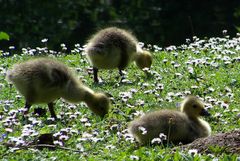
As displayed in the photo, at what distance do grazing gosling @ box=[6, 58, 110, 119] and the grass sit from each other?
211mm

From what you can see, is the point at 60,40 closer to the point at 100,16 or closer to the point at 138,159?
the point at 100,16

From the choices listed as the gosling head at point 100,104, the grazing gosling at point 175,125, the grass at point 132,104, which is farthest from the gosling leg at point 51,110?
the grazing gosling at point 175,125

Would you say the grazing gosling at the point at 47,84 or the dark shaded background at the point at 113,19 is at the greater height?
the grazing gosling at the point at 47,84

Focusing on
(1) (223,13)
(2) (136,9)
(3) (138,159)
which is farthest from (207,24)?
(3) (138,159)

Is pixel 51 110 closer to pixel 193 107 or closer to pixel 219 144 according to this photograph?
pixel 193 107

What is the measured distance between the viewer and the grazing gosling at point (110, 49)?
11672mm

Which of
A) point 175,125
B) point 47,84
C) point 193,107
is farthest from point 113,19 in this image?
point 175,125

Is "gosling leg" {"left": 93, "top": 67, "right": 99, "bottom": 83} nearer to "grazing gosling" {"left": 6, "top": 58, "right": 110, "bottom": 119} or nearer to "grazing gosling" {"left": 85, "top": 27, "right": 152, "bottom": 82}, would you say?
"grazing gosling" {"left": 85, "top": 27, "right": 152, "bottom": 82}

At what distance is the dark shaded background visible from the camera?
23172 millimetres

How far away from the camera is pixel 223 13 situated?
1062 inches

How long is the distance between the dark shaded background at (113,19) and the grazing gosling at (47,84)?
12.0 m

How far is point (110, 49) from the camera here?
11.7 metres

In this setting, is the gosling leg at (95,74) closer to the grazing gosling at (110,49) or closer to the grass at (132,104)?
the grazing gosling at (110,49)

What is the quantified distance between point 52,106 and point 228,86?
297cm
